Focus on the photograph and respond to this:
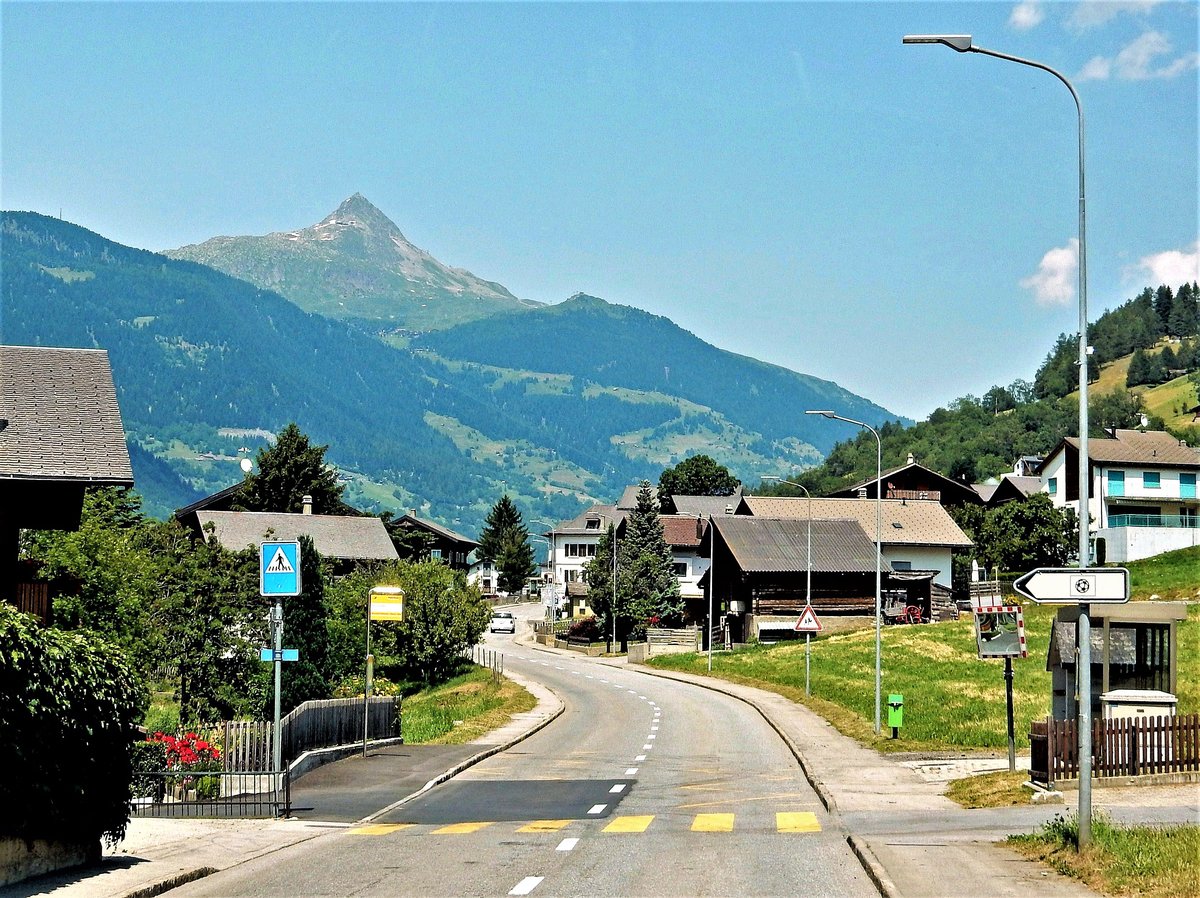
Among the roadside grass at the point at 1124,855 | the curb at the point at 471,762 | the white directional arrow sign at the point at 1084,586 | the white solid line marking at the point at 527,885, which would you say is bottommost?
the curb at the point at 471,762

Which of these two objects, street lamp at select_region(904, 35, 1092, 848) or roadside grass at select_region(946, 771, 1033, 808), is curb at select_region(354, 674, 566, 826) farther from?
street lamp at select_region(904, 35, 1092, 848)

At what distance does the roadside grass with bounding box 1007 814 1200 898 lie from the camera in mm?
13984

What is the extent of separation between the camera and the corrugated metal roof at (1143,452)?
333 ft

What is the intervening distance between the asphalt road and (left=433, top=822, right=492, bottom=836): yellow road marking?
0.03 meters

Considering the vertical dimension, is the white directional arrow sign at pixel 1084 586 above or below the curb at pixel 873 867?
above

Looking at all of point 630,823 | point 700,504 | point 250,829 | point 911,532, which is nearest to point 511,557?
point 700,504

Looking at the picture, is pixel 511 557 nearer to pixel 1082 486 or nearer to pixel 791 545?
pixel 791 545

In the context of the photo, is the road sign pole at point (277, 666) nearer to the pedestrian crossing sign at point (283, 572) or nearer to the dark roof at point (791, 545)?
the pedestrian crossing sign at point (283, 572)

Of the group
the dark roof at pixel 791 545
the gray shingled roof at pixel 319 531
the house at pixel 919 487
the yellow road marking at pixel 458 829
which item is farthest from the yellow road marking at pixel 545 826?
the house at pixel 919 487

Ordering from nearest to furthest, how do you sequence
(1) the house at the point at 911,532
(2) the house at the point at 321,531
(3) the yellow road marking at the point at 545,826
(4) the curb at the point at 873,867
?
(4) the curb at the point at 873,867
(3) the yellow road marking at the point at 545,826
(2) the house at the point at 321,531
(1) the house at the point at 911,532

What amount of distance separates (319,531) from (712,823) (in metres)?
85.5

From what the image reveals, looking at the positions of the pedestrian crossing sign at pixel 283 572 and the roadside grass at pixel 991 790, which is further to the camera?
the pedestrian crossing sign at pixel 283 572

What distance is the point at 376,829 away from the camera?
22.1 metres

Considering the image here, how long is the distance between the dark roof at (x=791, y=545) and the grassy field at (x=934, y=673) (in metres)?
4.90
